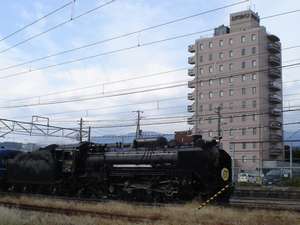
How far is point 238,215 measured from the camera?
55.8ft

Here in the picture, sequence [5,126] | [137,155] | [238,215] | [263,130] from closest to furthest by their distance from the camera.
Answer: [238,215] → [137,155] → [5,126] → [263,130]

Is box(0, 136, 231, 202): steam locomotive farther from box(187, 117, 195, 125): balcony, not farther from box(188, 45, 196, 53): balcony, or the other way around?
box(188, 45, 196, 53): balcony

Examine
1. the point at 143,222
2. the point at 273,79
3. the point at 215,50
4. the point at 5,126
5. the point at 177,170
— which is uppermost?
the point at 215,50

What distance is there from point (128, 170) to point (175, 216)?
26.1ft

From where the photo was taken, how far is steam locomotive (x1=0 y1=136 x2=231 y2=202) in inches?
872

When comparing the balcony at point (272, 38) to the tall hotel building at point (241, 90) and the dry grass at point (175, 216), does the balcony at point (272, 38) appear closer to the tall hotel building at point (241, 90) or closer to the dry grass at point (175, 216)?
the tall hotel building at point (241, 90)

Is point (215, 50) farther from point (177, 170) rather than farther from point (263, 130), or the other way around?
point (177, 170)

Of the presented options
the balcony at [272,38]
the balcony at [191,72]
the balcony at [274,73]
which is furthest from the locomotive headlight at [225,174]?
the balcony at [191,72]

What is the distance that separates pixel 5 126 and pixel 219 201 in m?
30.2

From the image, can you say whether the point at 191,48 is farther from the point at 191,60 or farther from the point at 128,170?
the point at 128,170

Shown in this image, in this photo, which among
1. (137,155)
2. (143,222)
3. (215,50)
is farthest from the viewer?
(215,50)

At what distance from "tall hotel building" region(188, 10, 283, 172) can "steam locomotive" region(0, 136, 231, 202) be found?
59.9 metres

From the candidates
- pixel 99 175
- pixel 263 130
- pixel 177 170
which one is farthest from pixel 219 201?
pixel 263 130

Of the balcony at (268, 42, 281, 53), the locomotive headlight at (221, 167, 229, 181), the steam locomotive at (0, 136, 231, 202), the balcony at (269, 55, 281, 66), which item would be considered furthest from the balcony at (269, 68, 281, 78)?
the locomotive headlight at (221, 167, 229, 181)
